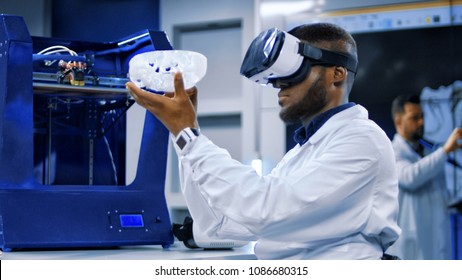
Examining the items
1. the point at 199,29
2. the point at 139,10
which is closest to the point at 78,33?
the point at 139,10

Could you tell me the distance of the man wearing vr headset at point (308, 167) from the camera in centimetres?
124

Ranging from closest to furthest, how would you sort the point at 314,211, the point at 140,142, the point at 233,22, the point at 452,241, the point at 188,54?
the point at 314,211, the point at 188,54, the point at 140,142, the point at 452,241, the point at 233,22

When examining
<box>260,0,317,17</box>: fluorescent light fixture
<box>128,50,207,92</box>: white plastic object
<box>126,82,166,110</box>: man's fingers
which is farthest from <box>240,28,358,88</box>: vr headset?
<box>260,0,317,17</box>: fluorescent light fixture

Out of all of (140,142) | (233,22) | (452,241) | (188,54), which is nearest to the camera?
(188,54)

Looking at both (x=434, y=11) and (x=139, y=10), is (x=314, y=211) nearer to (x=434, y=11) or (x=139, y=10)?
(x=434, y=11)

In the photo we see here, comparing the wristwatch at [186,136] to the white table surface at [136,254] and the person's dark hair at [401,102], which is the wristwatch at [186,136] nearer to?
the white table surface at [136,254]

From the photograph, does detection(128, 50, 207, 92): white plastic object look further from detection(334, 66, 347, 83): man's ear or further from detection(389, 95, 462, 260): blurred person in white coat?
detection(389, 95, 462, 260): blurred person in white coat

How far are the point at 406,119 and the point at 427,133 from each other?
10 centimetres

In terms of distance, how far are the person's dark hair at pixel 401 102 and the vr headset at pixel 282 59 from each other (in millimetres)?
1474

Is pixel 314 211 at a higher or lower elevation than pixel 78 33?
lower

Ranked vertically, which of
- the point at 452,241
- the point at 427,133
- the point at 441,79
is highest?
the point at 441,79

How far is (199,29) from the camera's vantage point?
12.4 feet

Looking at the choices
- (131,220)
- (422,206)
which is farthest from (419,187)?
(131,220)

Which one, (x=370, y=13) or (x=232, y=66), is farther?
(x=232, y=66)
